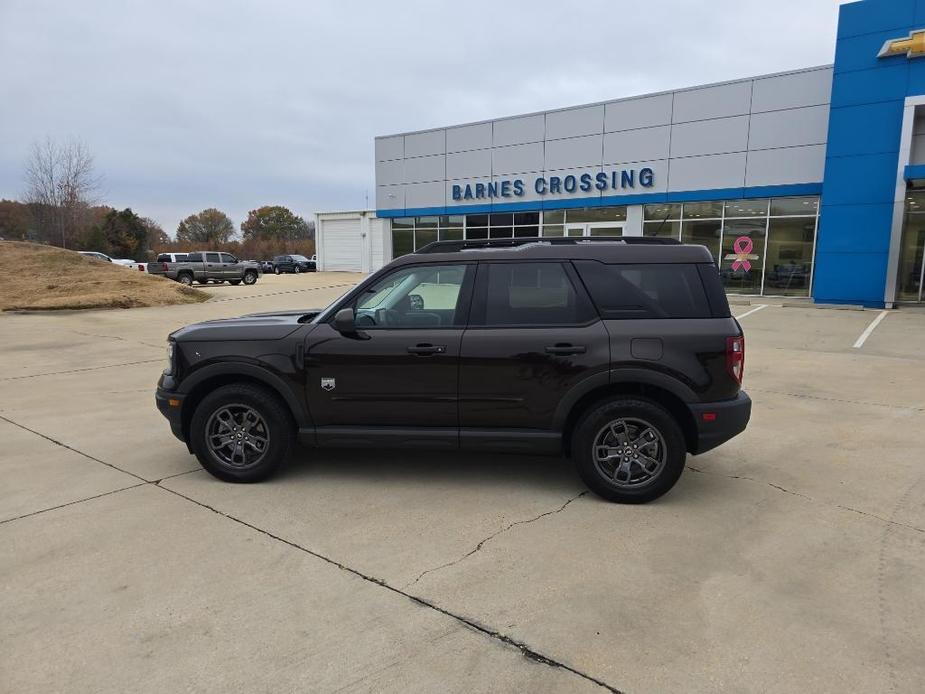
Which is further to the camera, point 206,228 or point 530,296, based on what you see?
point 206,228

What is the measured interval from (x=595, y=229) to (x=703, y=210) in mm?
4288

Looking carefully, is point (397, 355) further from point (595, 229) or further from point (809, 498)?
point (595, 229)

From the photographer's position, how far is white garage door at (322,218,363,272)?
46.2 m

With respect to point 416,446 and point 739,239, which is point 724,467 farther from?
point 739,239

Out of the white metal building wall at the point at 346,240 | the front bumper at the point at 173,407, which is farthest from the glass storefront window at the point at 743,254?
the white metal building wall at the point at 346,240

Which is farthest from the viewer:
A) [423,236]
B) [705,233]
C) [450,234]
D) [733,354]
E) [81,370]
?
[423,236]

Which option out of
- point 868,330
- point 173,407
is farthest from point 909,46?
point 173,407

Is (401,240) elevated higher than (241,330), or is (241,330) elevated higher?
(401,240)

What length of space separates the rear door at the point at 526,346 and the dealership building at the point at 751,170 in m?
15.4

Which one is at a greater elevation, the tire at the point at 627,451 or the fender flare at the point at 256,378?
the fender flare at the point at 256,378

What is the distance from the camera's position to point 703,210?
22.6 metres

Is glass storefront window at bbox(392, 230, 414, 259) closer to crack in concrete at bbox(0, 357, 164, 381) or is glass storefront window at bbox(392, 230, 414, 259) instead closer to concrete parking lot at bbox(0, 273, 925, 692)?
crack in concrete at bbox(0, 357, 164, 381)

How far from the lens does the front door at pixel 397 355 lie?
4332 millimetres

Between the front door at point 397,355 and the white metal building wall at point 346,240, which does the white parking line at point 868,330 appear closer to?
the front door at point 397,355
